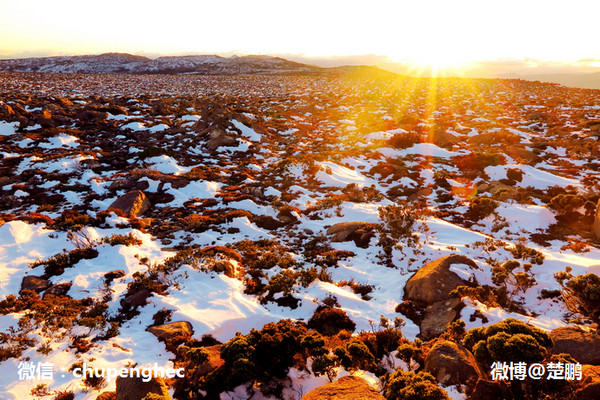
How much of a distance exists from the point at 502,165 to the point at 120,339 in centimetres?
2549

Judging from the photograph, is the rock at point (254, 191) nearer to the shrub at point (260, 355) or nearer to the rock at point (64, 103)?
the shrub at point (260, 355)

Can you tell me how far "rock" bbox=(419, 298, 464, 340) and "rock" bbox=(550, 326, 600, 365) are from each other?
2220mm

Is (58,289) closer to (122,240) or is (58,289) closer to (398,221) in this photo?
(122,240)

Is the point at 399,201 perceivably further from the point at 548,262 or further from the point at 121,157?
the point at 121,157

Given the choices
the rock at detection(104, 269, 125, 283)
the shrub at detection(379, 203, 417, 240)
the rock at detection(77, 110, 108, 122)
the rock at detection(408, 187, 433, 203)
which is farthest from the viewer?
the rock at detection(77, 110, 108, 122)

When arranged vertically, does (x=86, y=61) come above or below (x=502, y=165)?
above

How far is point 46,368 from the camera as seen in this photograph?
21.5 ft

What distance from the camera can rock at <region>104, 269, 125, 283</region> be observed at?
10.1 metres

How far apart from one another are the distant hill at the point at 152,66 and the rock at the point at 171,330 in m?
120

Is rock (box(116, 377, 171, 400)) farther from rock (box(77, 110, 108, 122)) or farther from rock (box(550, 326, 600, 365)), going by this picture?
rock (box(77, 110, 108, 122))

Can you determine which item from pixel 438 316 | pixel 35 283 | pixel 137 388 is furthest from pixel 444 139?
pixel 35 283

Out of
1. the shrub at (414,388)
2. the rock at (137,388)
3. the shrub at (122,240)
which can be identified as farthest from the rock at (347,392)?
the shrub at (122,240)

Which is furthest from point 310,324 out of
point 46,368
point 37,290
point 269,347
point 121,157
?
point 121,157

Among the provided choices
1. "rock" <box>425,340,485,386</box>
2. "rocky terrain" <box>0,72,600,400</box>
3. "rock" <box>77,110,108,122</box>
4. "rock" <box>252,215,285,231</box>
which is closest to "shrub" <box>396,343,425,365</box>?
"rocky terrain" <box>0,72,600,400</box>
